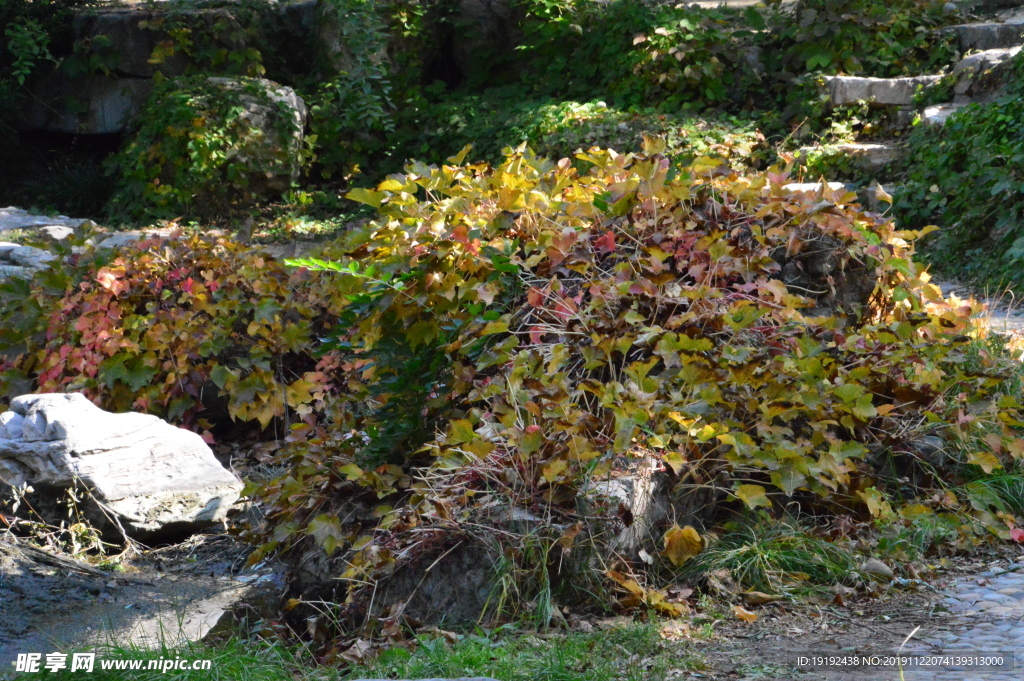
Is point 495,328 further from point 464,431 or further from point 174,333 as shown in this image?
point 174,333

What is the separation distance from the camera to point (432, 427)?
3766mm

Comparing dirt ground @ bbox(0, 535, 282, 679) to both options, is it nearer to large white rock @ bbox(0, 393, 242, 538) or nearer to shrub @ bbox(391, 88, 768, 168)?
large white rock @ bbox(0, 393, 242, 538)

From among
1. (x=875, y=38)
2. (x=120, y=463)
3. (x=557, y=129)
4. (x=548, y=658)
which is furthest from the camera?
(x=557, y=129)

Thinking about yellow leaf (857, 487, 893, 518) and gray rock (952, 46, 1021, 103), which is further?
gray rock (952, 46, 1021, 103)

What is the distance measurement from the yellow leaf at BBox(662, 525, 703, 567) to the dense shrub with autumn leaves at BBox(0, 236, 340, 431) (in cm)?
270

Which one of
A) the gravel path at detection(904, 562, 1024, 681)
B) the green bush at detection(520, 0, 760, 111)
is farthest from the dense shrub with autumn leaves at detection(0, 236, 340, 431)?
the green bush at detection(520, 0, 760, 111)

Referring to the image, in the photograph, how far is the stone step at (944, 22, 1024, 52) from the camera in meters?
8.80

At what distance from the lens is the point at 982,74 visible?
819 cm

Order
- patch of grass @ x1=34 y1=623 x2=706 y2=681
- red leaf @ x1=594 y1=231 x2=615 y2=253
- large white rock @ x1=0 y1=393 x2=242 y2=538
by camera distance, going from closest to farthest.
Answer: patch of grass @ x1=34 y1=623 x2=706 y2=681 → red leaf @ x1=594 y1=231 x2=615 y2=253 → large white rock @ x1=0 y1=393 x2=242 y2=538

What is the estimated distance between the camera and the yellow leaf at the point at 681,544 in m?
3.03

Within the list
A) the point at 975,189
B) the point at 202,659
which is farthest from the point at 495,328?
the point at 975,189

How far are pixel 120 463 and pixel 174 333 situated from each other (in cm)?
105

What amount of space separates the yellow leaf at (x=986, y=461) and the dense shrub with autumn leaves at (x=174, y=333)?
3324 mm

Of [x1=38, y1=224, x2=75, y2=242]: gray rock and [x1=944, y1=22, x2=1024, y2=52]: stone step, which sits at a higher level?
[x1=944, y1=22, x2=1024, y2=52]: stone step
